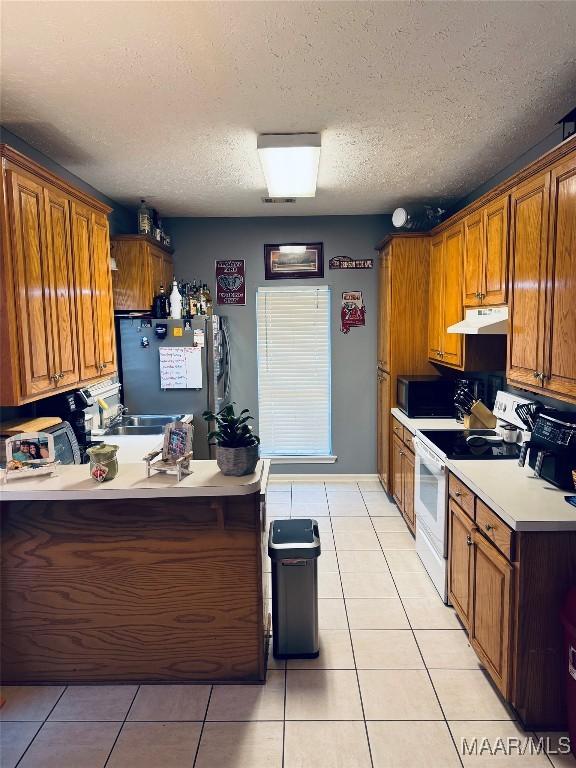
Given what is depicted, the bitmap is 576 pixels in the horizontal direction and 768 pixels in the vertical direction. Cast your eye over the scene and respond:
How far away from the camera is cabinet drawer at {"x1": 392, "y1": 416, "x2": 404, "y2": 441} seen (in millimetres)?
4091

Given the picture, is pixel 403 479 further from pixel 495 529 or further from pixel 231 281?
pixel 231 281

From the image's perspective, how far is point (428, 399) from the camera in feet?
13.3

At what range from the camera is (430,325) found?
169 inches

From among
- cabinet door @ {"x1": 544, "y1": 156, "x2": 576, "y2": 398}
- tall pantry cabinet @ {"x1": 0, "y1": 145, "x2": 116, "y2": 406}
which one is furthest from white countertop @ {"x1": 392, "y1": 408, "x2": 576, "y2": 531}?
tall pantry cabinet @ {"x1": 0, "y1": 145, "x2": 116, "y2": 406}

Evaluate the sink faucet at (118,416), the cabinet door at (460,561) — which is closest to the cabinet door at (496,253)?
the cabinet door at (460,561)

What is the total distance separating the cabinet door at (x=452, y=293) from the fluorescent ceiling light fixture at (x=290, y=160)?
3.51 feet

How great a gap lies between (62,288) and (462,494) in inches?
89.3

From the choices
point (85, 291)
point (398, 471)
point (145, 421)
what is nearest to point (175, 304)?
point (145, 421)

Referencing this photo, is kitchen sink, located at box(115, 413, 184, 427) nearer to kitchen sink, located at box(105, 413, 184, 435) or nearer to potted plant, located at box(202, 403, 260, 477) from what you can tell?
kitchen sink, located at box(105, 413, 184, 435)

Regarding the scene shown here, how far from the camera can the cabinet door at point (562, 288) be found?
2152 mm

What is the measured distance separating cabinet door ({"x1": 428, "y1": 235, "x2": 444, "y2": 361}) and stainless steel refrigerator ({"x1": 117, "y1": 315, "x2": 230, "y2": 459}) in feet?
5.89

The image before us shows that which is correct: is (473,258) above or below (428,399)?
above

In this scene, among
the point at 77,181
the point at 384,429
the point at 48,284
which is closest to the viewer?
the point at 48,284

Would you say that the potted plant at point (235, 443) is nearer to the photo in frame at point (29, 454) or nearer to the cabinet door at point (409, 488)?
the photo in frame at point (29, 454)
